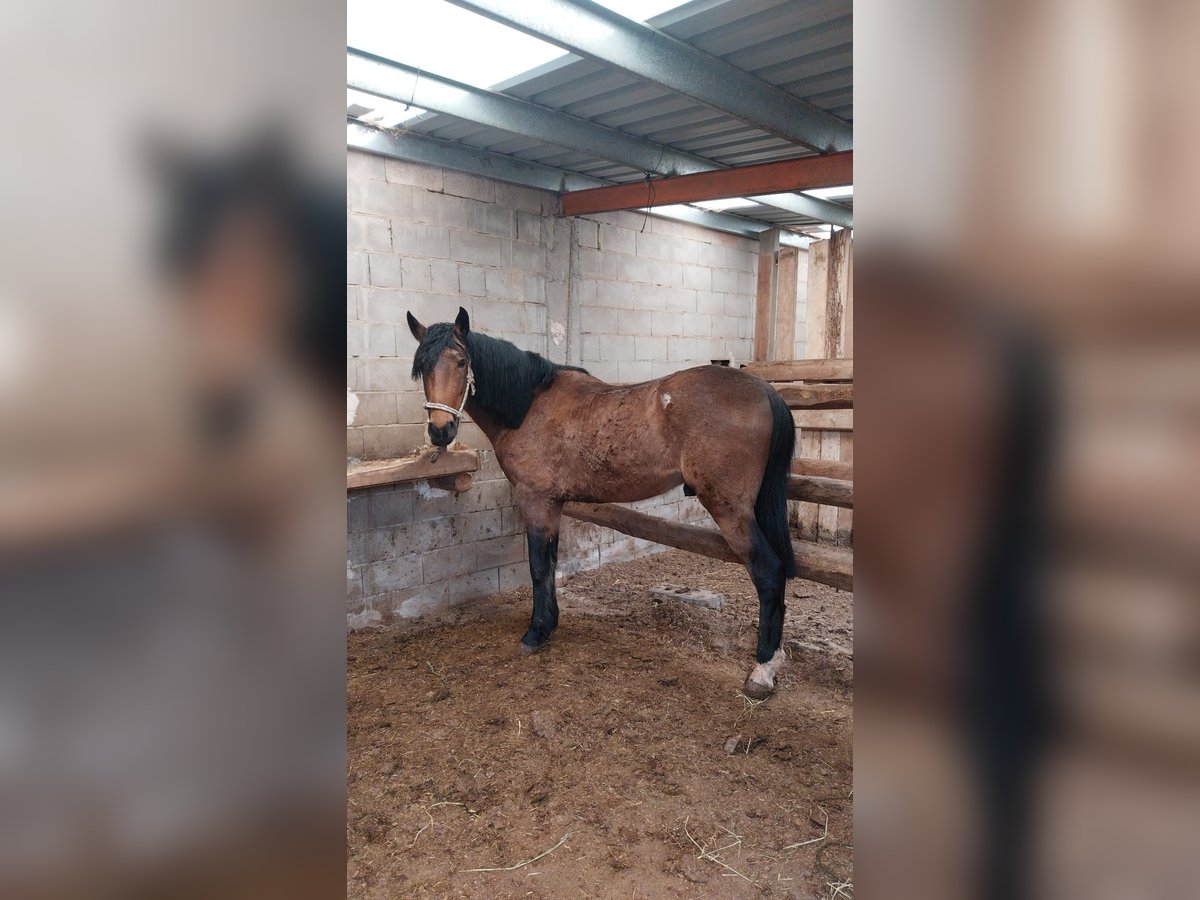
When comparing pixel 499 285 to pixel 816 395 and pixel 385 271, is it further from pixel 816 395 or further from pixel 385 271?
pixel 816 395

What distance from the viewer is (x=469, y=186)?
163 inches

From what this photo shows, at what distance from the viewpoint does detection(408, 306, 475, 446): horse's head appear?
11.0 feet

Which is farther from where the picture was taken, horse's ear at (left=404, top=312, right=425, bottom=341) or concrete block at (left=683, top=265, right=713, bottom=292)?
concrete block at (left=683, top=265, right=713, bottom=292)

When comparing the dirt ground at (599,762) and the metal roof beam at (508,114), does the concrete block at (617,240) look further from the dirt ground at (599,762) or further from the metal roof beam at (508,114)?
the dirt ground at (599,762)

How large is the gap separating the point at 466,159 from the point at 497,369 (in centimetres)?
141

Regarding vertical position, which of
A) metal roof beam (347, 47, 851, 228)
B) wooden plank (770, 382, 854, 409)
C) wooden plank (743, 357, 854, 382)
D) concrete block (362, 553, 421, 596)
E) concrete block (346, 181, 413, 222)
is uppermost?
metal roof beam (347, 47, 851, 228)

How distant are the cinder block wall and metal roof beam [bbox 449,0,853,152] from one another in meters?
1.72

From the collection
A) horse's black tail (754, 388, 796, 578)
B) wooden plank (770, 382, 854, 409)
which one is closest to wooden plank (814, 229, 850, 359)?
wooden plank (770, 382, 854, 409)

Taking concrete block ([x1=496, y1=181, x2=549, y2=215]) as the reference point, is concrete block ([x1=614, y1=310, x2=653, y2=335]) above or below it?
below

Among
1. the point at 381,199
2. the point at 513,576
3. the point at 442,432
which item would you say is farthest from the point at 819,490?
the point at 381,199
